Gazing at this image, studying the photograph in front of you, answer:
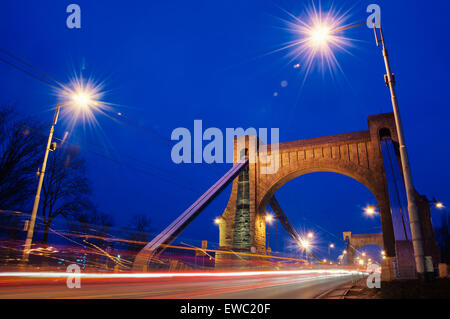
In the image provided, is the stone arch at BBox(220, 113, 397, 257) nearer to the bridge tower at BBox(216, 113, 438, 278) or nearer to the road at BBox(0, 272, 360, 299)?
the bridge tower at BBox(216, 113, 438, 278)

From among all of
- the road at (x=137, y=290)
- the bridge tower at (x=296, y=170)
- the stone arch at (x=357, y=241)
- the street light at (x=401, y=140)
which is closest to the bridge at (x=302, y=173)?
the bridge tower at (x=296, y=170)

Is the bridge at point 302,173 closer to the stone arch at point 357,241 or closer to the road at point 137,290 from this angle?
the road at point 137,290

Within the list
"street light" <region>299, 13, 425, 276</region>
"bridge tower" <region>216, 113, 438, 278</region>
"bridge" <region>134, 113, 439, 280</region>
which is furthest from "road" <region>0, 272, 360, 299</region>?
"bridge tower" <region>216, 113, 438, 278</region>

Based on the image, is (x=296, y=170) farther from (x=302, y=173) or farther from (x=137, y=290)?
(x=137, y=290)

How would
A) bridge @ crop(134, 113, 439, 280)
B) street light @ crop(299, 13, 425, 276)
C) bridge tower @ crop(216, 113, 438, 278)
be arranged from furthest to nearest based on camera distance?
1. bridge tower @ crop(216, 113, 438, 278)
2. bridge @ crop(134, 113, 439, 280)
3. street light @ crop(299, 13, 425, 276)

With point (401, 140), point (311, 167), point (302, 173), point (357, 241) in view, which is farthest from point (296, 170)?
point (357, 241)

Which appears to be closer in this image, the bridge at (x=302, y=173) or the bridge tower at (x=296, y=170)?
the bridge at (x=302, y=173)

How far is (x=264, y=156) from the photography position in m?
29.2

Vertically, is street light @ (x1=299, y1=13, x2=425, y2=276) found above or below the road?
above

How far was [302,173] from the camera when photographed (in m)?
27.6

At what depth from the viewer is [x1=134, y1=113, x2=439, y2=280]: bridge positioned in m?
21.6

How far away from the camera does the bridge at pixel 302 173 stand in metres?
21.6

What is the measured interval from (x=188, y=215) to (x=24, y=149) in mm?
12616
